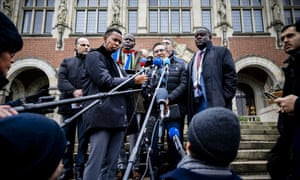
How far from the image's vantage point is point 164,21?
12211 mm

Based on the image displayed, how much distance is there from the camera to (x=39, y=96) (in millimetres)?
1173

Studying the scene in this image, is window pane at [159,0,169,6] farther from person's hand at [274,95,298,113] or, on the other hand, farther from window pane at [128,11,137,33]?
person's hand at [274,95,298,113]

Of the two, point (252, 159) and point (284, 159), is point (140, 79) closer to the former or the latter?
point (284, 159)

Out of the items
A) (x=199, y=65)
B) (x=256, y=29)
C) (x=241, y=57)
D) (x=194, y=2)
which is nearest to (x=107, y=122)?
(x=199, y=65)

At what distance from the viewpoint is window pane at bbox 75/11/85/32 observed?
12000 mm

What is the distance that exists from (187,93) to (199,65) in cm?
45

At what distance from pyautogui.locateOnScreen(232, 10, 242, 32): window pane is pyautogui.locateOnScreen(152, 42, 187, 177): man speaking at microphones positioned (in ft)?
32.5

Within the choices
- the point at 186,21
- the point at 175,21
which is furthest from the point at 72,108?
the point at 186,21

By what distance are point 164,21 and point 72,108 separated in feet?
32.7

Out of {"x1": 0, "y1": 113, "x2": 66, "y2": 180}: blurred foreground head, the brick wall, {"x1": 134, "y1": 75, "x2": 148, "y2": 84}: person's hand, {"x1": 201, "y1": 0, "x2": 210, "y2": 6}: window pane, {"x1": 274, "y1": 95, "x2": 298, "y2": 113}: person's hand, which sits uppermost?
{"x1": 201, "y1": 0, "x2": 210, "y2": 6}: window pane

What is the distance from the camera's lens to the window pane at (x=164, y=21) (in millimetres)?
12045

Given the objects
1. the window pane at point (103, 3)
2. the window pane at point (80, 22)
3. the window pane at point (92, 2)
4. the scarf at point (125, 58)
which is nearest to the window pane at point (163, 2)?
the window pane at point (103, 3)

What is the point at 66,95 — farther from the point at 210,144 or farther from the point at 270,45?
the point at 270,45

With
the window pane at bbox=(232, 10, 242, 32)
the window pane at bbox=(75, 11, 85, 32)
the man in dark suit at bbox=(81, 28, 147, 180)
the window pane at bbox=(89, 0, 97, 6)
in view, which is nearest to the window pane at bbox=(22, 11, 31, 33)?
the window pane at bbox=(75, 11, 85, 32)
